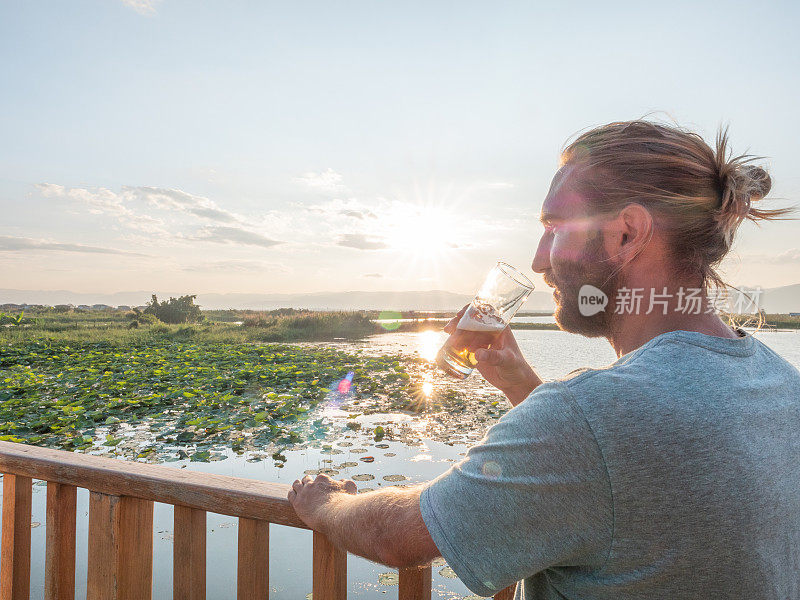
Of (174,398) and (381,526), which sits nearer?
(381,526)

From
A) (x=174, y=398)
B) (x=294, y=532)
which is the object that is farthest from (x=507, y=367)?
(x=174, y=398)

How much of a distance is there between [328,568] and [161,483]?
1.82 ft

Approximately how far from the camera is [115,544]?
5.10 ft

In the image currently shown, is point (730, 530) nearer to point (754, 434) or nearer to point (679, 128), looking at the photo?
point (754, 434)

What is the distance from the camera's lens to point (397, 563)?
924 mm

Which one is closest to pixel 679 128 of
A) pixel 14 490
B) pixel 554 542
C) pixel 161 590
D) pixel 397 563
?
pixel 554 542

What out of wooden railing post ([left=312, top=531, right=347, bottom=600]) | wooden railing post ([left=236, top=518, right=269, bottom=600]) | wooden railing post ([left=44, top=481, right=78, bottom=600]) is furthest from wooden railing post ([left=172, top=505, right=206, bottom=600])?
wooden railing post ([left=44, top=481, right=78, bottom=600])

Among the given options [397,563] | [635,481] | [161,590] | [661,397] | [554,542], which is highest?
[661,397]

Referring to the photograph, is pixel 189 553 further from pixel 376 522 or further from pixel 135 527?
pixel 376 522

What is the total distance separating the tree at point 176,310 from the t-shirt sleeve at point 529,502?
33.9 m

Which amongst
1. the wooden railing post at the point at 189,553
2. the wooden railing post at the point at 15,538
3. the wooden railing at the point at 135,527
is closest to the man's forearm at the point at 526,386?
the wooden railing at the point at 135,527

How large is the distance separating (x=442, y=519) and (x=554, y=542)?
0.17 meters

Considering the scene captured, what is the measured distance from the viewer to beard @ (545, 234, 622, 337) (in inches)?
44.8

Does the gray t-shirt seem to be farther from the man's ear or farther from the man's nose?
the man's nose
